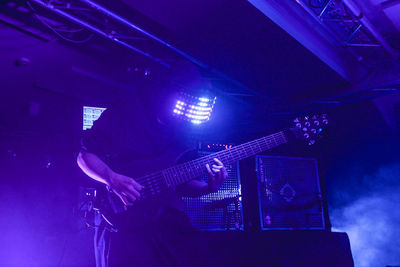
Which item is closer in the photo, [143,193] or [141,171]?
[143,193]

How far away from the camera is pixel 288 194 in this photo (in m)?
4.01

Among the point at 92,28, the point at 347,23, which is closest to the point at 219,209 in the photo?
the point at 92,28

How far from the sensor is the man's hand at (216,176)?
97.7 inches

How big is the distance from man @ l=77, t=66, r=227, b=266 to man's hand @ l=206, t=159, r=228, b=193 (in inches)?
13.0

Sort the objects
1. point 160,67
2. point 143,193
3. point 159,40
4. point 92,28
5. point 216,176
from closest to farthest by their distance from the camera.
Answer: point 143,193
point 216,176
point 92,28
point 159,40
point 160,67

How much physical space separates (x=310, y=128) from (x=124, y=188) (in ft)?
7.13

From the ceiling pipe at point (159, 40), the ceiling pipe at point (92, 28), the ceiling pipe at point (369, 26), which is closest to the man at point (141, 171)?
the ceiling pipe at point (159, 40)

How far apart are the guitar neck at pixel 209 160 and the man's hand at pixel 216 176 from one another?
0.06 metres

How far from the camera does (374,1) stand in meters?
3.80

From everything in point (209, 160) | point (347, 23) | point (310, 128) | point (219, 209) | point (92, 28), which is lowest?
point (219, 209)

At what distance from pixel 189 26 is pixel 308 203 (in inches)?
113

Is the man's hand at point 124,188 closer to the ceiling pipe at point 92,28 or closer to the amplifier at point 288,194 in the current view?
the ceiling pipe at point 92,28

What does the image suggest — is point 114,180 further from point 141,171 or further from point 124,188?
point 141,171

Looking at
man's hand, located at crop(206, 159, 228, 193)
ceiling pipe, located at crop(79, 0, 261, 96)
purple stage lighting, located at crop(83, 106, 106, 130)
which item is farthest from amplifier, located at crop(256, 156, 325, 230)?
purple stage lighting, located at crop(83, 106, 106, 130)
